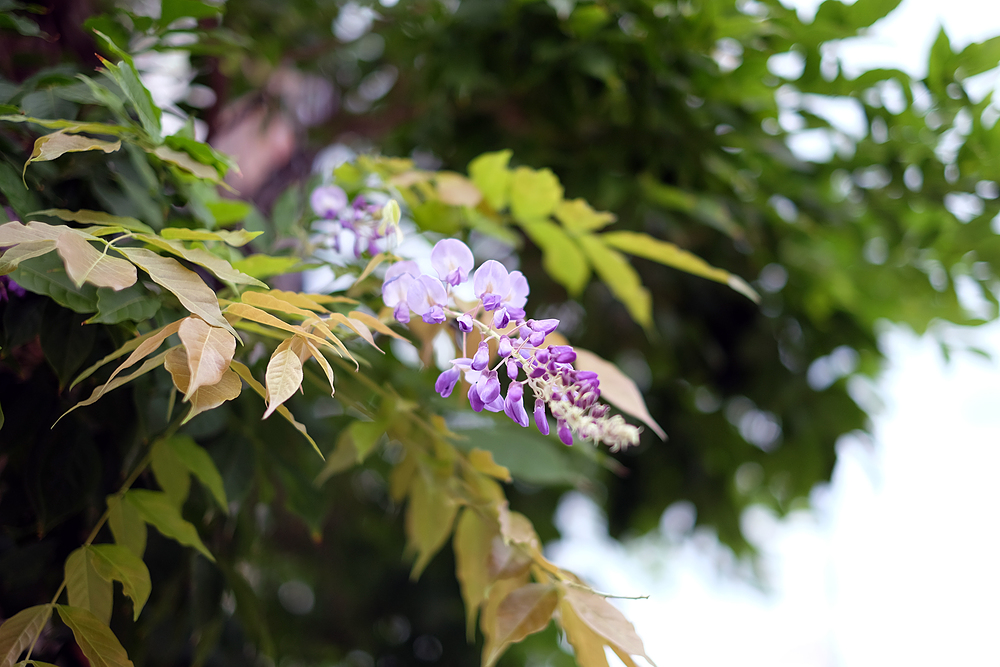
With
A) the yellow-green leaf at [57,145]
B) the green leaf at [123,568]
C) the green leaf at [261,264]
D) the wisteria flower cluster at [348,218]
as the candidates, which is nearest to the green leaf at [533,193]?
the wisteria flower cluster at [348,218]

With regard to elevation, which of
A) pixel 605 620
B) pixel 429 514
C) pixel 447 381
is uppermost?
pixel 447 381

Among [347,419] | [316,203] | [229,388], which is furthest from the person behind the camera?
[347,419]

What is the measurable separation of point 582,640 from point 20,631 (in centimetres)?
37

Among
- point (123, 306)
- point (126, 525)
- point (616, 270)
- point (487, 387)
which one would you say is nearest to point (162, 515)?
point (126, 525)

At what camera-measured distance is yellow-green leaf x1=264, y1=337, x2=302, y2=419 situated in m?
0.31

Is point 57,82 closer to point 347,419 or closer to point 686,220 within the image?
point 347,419

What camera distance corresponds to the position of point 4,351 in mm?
402

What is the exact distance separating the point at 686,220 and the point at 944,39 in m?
0.39

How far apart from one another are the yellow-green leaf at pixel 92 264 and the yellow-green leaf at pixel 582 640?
1.15ft

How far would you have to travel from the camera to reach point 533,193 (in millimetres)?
605

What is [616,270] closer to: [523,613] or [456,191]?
[456,191]

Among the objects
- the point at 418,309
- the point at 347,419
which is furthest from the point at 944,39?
the point at 347,419

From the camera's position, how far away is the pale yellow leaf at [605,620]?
0.37 metres

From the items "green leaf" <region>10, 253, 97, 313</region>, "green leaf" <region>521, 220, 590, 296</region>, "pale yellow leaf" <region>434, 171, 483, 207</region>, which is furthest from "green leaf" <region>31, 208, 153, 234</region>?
"green leaf" <region>521, 220, 590, 296</region>
